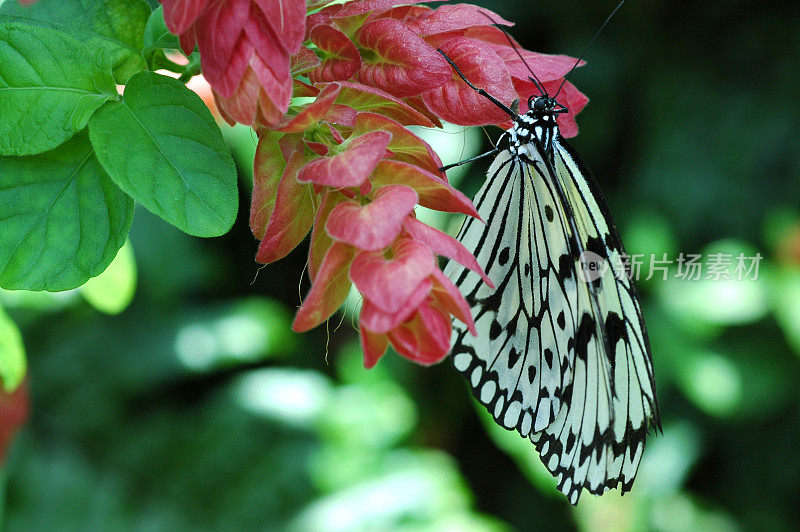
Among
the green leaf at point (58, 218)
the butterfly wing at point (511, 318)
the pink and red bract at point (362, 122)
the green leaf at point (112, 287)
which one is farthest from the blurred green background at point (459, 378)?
the green leaf at point (58, 218)

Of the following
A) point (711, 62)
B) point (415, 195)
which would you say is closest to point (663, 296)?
point (711, 62)

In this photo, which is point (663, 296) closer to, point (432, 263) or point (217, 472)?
point (217, 472)

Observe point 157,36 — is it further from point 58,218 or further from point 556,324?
point 556,324

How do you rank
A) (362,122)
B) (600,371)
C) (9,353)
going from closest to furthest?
(362,122)
(9,353)
(600,371)

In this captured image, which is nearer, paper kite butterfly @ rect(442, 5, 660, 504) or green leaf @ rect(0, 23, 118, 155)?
green leaf @ rect(0, 23, 118, 155)

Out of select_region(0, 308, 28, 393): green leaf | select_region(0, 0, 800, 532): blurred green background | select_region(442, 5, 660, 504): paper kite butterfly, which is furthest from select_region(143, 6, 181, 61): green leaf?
select_region(0, 0, 800, 532): blurred green background

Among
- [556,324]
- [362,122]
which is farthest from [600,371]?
[362,122]

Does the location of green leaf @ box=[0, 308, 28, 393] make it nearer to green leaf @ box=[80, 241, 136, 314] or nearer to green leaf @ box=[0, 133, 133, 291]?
green leaf @ box=[80, 241, 136, 314]

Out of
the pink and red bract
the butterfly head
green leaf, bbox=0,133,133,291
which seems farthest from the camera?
the butterfly head
